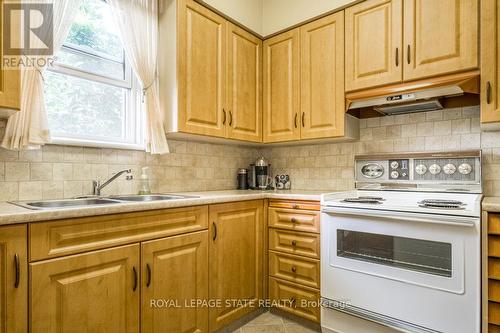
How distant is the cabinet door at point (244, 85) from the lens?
2.31 metres

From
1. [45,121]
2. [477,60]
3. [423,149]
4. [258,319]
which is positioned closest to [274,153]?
[423,149]

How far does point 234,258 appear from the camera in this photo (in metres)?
1.99

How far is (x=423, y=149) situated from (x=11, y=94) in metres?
2.40

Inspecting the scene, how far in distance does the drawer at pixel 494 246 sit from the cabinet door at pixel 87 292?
5.59 ft

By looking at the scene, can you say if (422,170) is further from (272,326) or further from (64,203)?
(64,203)

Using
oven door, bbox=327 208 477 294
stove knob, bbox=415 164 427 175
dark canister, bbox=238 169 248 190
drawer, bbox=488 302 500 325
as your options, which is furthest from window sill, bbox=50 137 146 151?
drawer, bbox=488 302 500 325

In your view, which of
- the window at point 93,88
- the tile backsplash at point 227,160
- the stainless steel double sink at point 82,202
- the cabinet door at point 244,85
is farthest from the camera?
the cabinet door at point 244,85


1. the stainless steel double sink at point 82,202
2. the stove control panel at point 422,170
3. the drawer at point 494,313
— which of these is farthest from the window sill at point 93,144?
the drawer at point 494,313

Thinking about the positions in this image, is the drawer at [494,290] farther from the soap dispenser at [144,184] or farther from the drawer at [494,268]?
the soap dispenser at [144,184]

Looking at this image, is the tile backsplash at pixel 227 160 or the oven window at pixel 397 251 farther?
the tile backsplash at pixel 227 160

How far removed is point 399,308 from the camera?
154 cm

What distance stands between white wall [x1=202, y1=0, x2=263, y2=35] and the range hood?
1.06 metres

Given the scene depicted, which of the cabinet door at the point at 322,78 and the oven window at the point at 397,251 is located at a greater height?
the cabinet door at the point at 322,78

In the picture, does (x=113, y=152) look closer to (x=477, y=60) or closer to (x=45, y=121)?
(x=45, y=121)
